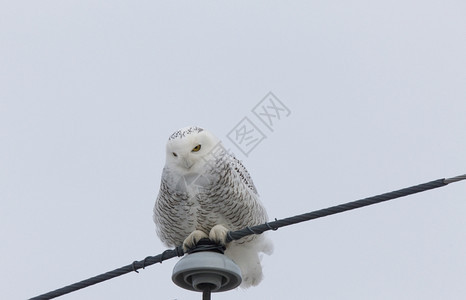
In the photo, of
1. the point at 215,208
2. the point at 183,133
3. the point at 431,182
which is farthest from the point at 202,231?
the point at 431,182

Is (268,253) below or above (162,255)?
above

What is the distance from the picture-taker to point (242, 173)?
788 centimetres

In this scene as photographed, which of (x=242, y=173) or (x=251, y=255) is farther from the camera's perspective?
(x=251, y=255)

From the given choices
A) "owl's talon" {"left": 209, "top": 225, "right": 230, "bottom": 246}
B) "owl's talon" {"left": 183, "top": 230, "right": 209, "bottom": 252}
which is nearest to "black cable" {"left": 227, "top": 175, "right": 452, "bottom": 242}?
"owl's talon" {"left": 209, "top": 225, "right": 230, "bottom": 246}

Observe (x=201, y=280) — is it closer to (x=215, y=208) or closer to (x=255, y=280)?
(x=215, y=208)

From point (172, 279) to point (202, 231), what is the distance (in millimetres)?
1714

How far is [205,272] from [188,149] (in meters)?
1.74

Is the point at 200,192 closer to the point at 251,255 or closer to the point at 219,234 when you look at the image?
the point at 219,234

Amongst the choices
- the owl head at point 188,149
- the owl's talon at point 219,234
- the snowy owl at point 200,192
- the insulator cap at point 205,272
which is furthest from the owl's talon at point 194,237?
the insulator cap at point 205,272

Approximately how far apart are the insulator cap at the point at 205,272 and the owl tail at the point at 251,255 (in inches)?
85.4

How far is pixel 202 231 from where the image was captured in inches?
297

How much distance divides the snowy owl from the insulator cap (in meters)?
1.18

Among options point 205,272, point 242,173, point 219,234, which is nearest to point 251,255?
point 242,173

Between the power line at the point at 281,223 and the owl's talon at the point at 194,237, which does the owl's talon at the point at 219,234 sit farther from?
the power line at the point at 281,223
